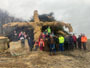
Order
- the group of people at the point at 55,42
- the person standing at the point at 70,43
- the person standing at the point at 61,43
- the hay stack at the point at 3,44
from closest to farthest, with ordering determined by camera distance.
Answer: the group of people at the point at 55,42 < the person standing at the point at 61,43 < the hay stack at the point at 3,44 < the person standing at the point at 70,43

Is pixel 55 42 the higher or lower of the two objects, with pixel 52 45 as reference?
higher

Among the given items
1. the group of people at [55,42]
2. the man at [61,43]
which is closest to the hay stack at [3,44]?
the group of people at [55,42]

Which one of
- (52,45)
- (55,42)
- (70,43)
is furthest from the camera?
(70,43)

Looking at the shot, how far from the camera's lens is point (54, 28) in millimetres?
15336

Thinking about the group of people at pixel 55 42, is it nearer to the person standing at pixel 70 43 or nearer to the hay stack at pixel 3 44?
the person standing at pixel 70 43

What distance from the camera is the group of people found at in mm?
11236

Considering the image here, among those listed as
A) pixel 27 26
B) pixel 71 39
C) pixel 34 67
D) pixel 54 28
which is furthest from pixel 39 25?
pixel 34 67

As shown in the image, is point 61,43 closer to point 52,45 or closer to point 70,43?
point 52,45

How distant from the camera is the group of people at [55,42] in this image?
11.2 m

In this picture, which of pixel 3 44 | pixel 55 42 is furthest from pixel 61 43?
pixel 3 44

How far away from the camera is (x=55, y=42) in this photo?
468 inches

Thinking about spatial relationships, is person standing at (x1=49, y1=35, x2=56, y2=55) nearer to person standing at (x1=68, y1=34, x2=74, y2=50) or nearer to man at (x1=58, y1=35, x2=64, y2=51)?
man at (x1=58, y1=35, x2=64, y2=51)

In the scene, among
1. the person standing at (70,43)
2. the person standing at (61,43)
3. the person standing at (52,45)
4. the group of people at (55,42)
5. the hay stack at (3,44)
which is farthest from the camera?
the person standing at (70,43)

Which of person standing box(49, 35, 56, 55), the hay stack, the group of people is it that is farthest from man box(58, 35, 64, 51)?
the hay stack
